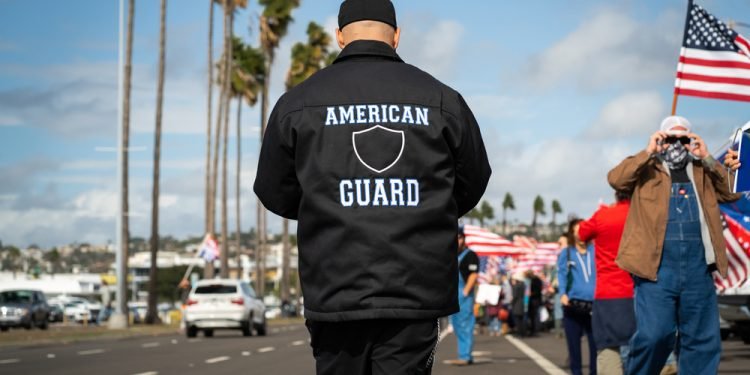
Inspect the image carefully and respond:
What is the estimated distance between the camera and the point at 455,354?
21234 mm

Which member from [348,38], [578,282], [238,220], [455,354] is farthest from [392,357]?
[238,220]

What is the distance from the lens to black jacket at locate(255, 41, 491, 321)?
4320 mm

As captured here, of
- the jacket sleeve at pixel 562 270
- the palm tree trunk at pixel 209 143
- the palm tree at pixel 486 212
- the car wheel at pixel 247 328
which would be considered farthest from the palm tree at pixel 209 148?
the palm tree at pixel 486 212

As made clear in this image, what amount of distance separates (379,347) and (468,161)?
0.71 metres

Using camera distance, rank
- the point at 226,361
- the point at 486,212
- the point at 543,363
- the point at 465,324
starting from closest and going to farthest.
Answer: the point at 465,324
the point at 543,363
the point at 226,361
the point at 486,212

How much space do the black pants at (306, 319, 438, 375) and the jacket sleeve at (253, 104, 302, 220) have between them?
533 mm

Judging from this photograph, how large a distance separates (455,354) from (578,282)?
8.68m

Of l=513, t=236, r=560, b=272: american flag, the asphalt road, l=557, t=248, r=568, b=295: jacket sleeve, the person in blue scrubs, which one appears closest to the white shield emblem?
l=557, t=248, r=568, b=295: jacket sleeve

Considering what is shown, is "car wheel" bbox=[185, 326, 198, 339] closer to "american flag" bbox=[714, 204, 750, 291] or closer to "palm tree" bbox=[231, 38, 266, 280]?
"american flag" bbox=[714, 204, 750, 291]

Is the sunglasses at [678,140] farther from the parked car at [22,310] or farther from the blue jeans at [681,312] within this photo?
the parked car at [22,310]

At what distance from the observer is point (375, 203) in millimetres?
4332

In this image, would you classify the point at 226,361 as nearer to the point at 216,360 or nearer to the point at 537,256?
the point at 216,360

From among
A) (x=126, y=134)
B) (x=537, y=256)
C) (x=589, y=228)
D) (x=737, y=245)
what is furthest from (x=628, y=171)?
(x=537, y=256)

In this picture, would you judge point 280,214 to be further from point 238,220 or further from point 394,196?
A: point 238,220
